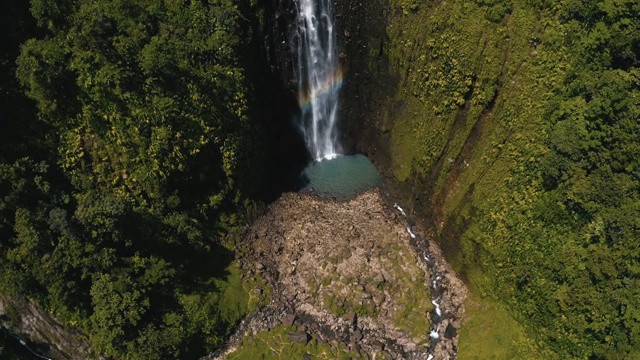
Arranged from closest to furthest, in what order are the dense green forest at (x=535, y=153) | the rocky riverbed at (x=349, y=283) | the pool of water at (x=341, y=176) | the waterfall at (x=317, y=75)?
the dense green forest at (x=535, y=153) < the rocky riverbed at (x=349, y=283) < the waterfall at (x=317, y=75) < the pool of water at (x=341, y=176)

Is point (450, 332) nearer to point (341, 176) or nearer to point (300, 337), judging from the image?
point (300, 337)

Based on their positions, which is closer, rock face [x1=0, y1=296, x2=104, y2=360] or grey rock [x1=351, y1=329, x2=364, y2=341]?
rock face [x1=0, y1=296, x2=104, y2=360]

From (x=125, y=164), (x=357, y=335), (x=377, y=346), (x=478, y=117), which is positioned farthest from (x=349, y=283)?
(x=125, y=164)

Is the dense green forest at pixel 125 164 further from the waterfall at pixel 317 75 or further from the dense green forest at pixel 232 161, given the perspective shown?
the waterfall at pixel 317 75

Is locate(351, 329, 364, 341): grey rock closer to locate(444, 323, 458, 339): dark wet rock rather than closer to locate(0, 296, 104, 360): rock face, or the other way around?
locate(444, 323, 458, 339): dark wet rock

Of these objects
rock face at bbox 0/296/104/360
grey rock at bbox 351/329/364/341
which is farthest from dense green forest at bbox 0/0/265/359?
grey rock at bbox 351/329/364/341

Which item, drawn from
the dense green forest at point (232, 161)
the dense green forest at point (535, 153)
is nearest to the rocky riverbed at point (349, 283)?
the dense green forest at point (232, 161)
